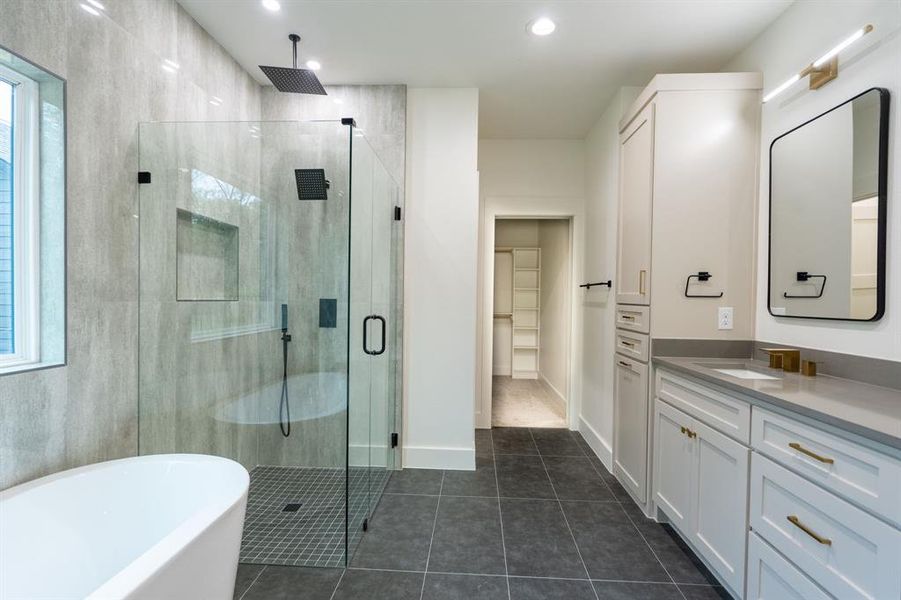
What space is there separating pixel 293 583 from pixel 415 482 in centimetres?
103

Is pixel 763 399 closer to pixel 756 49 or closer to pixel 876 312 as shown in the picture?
pixel 876 312

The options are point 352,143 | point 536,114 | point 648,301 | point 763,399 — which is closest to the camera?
point 763,399

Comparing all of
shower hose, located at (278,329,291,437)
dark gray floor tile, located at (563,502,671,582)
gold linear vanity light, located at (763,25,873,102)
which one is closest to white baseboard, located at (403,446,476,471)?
dark gray floor tile, located at (563,502,671,582)

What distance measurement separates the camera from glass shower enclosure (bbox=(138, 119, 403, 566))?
1865 millimetres

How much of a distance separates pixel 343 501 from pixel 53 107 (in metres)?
2.06

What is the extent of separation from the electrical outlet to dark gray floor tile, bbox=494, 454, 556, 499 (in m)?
1.45

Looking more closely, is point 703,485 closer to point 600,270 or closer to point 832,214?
point 832,214

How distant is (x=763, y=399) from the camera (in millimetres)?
1368

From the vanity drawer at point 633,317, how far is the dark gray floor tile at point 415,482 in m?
1.66

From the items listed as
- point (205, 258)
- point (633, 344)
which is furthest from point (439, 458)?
Result: point (205, 258)

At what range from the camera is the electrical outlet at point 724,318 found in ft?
6.92

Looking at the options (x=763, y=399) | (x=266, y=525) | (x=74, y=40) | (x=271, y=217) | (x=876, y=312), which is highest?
(x=74, y=40)

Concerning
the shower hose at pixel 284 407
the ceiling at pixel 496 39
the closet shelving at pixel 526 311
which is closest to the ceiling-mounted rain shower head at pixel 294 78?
the ceiling at pixel 496 39

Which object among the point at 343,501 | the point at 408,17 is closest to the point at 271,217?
the point at 408,17
